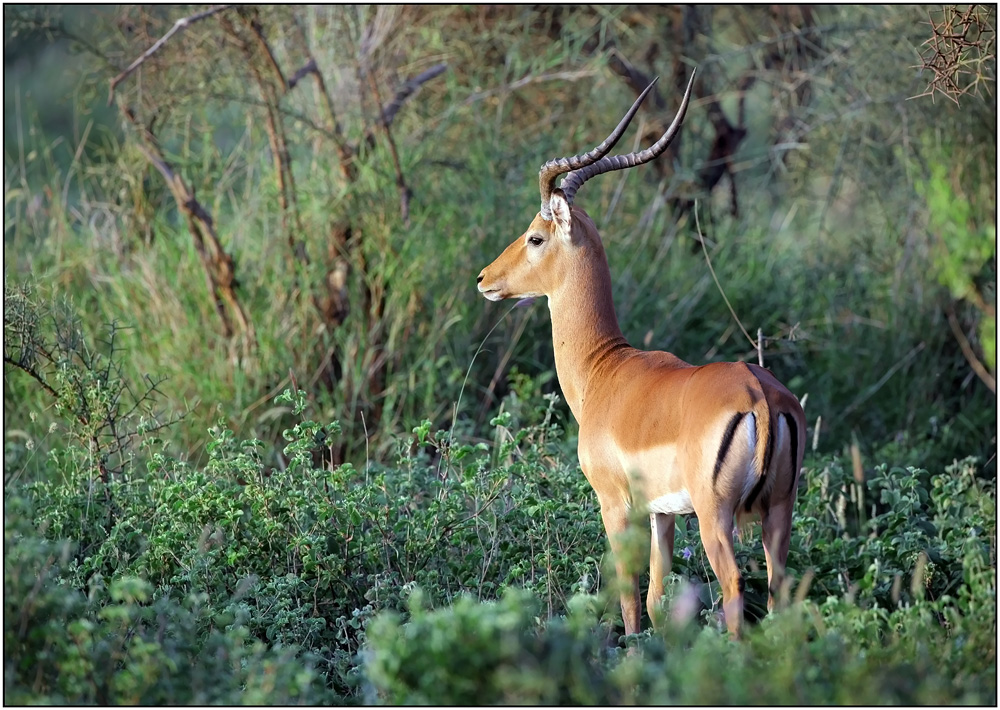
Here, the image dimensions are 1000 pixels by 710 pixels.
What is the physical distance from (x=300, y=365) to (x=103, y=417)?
63.8 inches

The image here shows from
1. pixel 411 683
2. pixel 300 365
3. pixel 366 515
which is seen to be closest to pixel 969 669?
pixel 411 683

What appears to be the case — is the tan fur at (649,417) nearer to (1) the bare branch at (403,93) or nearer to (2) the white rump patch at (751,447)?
(2) the white rump patch at (751,447)

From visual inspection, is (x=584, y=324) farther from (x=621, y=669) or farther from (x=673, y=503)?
(x=621, y=669)

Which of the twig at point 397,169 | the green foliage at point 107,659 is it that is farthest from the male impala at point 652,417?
the twig at point 397,169

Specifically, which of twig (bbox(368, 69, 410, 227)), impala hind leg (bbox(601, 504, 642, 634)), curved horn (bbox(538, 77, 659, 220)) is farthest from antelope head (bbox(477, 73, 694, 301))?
twig (bbox(368, 69, 410, 227))

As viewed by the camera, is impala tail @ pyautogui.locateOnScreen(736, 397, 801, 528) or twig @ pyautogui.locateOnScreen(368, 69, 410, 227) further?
twig @ pyautogui.locateOnScreen(368, 69, 410, 227)

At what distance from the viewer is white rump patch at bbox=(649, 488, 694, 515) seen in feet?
11.1

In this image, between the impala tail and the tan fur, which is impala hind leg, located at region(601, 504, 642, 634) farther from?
the impala tail

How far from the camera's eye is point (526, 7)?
724 cm

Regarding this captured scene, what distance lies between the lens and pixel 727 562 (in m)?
3.16

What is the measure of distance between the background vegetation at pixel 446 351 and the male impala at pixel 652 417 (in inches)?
8.9

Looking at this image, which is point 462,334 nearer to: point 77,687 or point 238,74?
point 238,74

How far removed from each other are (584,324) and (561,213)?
446 millimetres

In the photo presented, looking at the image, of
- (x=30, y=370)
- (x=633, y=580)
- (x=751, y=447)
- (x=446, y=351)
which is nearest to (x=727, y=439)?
(x=751, y=447)
